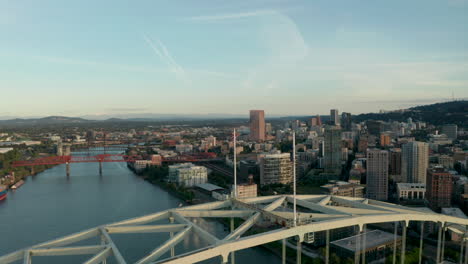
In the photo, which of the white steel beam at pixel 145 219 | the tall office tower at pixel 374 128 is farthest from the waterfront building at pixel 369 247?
the tall office tower at pixel 374 128

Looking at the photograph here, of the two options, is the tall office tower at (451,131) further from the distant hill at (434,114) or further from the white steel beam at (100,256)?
the white steel beam at (100,256)

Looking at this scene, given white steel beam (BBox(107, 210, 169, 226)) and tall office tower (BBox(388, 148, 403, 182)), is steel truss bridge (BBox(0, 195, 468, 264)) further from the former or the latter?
tall office tower (BBox(388, 148, 403, 182))

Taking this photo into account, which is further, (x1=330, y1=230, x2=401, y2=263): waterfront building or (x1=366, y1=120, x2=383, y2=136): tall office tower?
(x1=366, y1=120, x2=383, y2=136): tall office tower

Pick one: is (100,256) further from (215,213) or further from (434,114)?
(434,114)

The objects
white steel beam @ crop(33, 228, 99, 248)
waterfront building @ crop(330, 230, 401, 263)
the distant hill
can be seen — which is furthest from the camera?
the distant hill

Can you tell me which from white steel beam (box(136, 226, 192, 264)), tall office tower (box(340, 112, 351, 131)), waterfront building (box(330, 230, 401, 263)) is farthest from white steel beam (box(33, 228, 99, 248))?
tall office tower (box(340, 112, 351, 131))

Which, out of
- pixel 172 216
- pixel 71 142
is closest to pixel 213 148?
pixel 71 142
